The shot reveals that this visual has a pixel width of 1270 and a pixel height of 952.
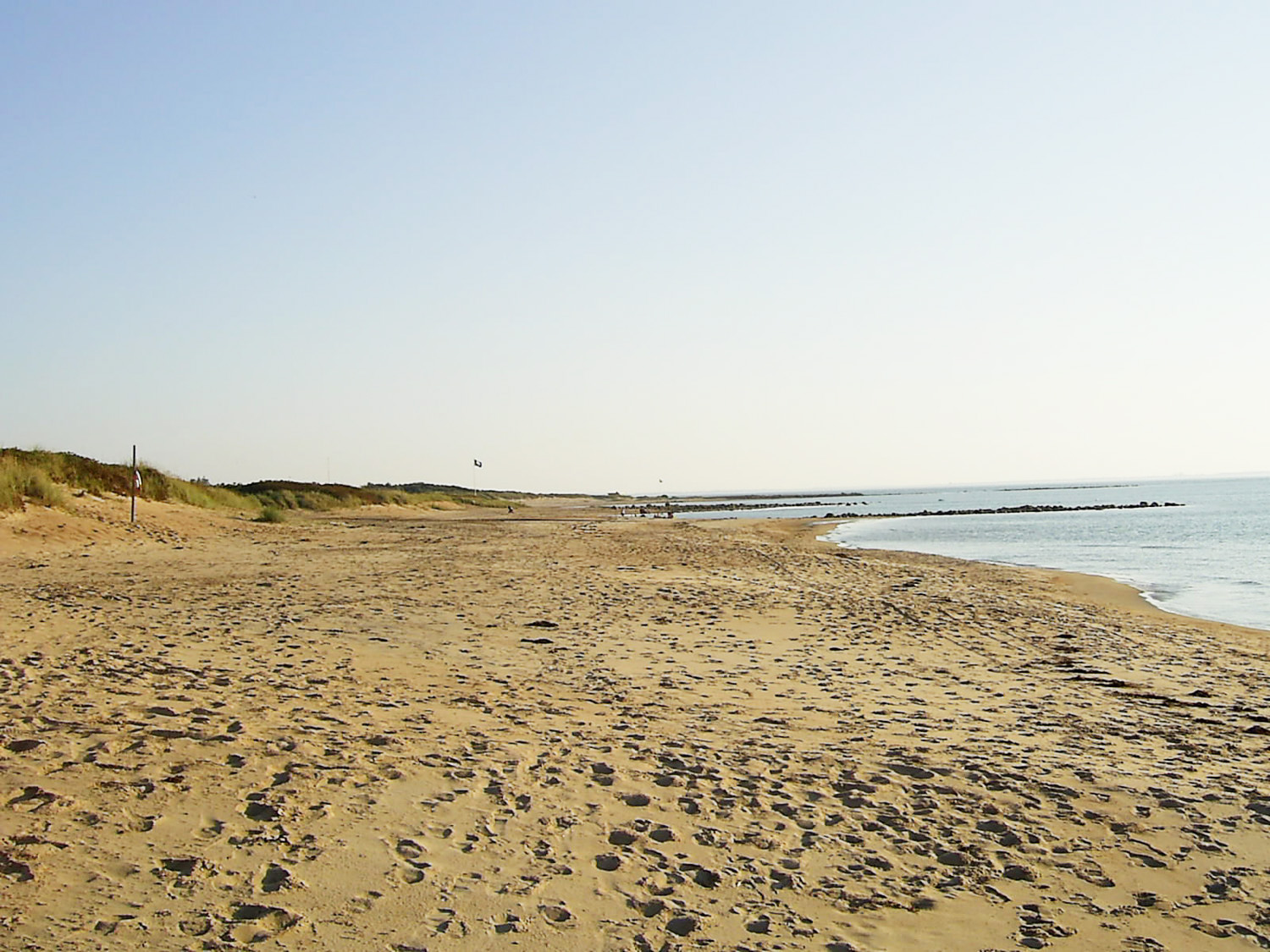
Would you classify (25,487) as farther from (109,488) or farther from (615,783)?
(615,783)

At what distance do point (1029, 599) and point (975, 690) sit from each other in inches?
364

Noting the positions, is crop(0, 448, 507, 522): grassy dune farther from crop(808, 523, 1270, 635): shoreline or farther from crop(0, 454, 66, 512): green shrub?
crop(808, 523, 1270, 635): shoreline

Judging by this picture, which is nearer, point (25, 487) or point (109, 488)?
point (25, 487)

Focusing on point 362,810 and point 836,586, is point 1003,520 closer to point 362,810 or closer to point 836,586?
point 836,586

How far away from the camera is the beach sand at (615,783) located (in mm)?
4320

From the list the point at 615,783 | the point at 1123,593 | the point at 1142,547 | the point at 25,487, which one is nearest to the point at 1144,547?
the point at 1142,547

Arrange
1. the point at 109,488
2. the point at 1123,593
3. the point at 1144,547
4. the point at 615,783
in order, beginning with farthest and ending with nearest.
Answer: the point at 1144,547 < the point at 109,488 < the point at 1123,593 < the point at 615,783

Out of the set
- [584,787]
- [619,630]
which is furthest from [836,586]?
[584,787]

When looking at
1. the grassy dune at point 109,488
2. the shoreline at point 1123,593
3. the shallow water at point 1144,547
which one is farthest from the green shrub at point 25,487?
the shallow water at point 1144,547

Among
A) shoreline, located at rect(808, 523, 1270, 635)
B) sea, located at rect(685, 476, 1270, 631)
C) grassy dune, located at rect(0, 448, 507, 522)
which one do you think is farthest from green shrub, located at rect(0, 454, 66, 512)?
sea, located at rect(685, 476, 1270, 631)

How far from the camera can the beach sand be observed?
4.32 metres

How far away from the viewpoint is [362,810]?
5.45 m

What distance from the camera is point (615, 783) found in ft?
20.2

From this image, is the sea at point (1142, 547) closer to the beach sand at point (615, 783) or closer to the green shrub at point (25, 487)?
the beach sand at point (615, 783)
